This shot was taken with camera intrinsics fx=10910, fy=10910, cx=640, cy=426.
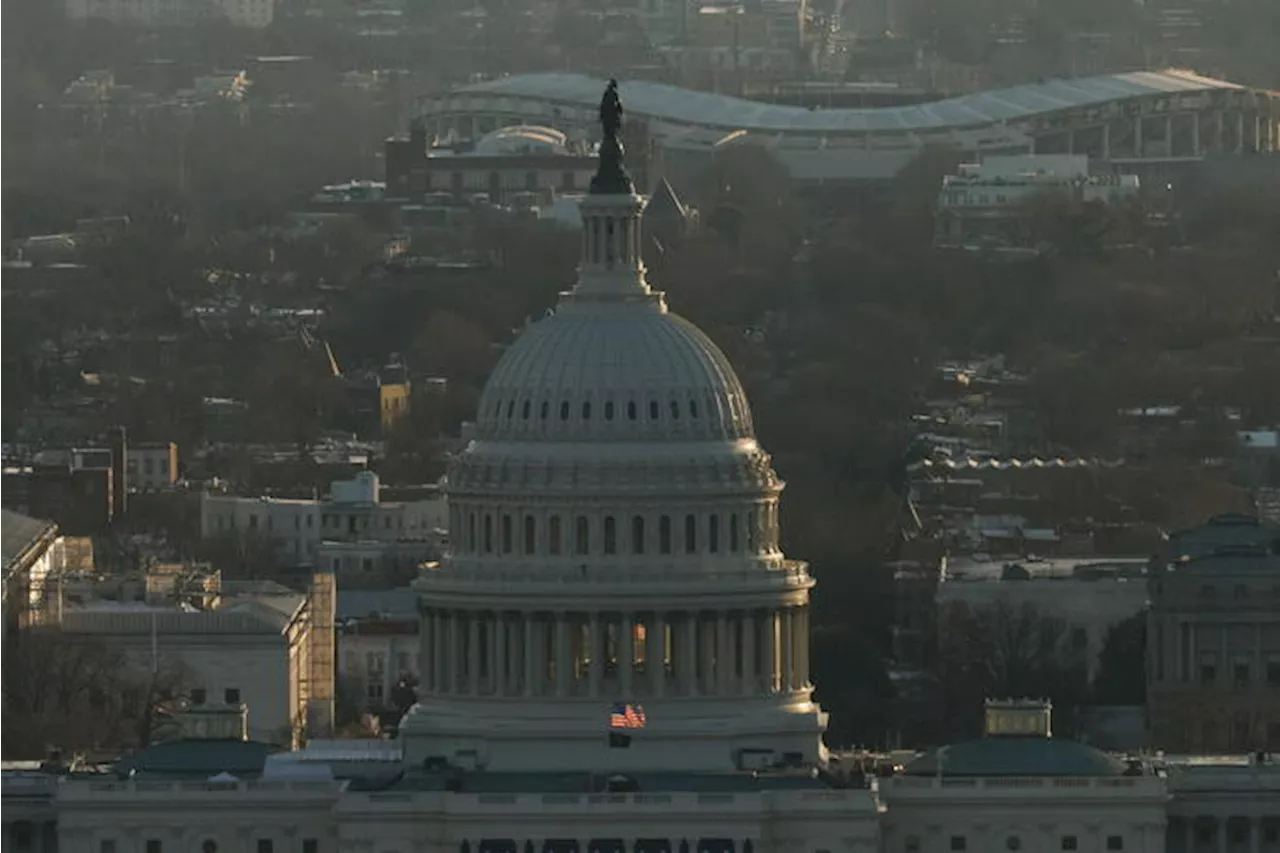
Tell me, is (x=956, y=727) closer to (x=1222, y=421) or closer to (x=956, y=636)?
(x=956, y=636)

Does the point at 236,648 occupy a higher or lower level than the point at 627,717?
lower

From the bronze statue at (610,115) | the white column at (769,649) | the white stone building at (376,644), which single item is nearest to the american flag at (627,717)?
the white column at (769,649)

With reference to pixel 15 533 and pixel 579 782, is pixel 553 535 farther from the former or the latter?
pixel 15 533

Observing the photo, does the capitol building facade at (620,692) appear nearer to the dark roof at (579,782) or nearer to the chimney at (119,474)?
the dark roof at (579,782)

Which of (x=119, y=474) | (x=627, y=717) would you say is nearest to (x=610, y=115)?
(x=627, y=717)

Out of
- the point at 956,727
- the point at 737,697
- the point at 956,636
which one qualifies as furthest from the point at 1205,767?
the point at 956,636
